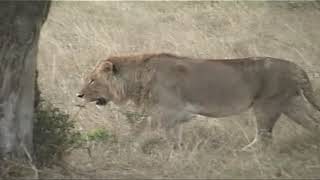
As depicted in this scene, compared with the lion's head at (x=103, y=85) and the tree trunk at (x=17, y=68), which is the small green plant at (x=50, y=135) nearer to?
the tree trunk at (x=17, y=68)

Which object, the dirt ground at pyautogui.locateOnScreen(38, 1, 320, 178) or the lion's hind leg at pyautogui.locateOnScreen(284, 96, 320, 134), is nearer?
the dirt ground at pyautogui.locateOnScreen(38, 1, 320, 178)

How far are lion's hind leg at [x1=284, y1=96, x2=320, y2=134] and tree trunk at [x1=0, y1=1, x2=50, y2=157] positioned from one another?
111 inches

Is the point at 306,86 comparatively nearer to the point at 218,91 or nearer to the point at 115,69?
the point at 218,91

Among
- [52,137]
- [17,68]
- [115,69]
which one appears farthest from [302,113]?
[17,68]

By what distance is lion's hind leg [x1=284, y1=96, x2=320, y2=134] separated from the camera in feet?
27.3

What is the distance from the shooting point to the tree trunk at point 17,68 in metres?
6.96

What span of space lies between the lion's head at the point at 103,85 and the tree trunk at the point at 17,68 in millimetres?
1194

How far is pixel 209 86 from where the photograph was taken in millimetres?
8164

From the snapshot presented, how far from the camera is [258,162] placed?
284 inches

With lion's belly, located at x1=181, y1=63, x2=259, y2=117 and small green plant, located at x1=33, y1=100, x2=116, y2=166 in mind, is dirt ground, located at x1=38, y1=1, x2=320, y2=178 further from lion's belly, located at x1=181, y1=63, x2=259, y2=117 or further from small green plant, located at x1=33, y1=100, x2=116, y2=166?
lion's belly, located at x1=181, y1=63, x2=259, y2=117

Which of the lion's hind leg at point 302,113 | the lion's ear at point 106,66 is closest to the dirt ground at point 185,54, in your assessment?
the lion's hind leg at point 302,113

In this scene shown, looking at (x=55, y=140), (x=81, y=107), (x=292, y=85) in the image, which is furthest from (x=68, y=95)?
(x=292, y=85)

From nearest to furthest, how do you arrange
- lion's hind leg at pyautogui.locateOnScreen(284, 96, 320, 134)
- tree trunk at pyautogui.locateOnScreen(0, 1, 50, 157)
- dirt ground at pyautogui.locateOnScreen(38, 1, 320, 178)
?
tree trunk at pyautogui.locateOnScreen(0, 1, 50, 157)
dirt ground at pyautogui.locateOnScreen(38, 1, 320, 178)
lion's hind leg at pyautogui.locateOnScreen(284, 96, 320, 134)

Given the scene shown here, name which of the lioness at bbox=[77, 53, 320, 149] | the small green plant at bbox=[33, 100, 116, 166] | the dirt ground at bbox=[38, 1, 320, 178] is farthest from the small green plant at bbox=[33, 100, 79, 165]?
the lioness at bbox=[77, 53, 320, 149]
